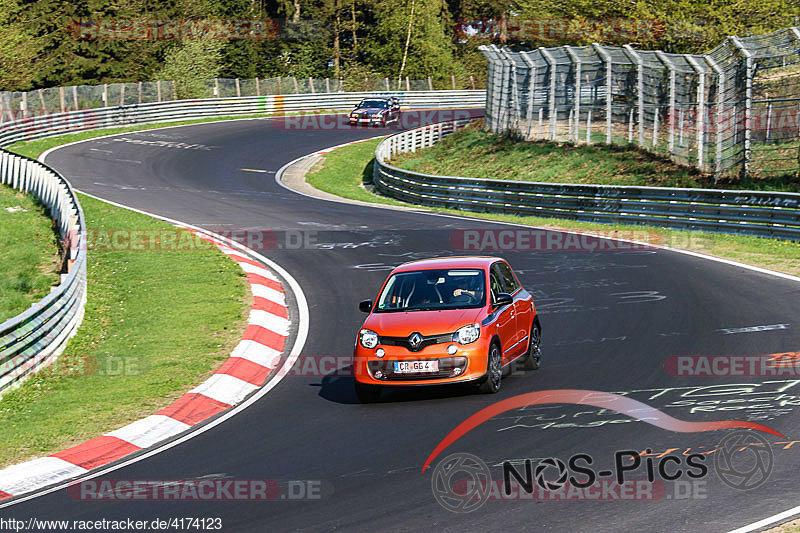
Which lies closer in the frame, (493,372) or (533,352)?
(493,372)

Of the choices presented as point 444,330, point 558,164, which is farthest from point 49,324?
point 558,164

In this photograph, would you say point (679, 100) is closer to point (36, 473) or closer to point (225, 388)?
point (225, 388)

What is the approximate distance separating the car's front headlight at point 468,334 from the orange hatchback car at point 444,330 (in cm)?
1

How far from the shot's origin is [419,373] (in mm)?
11016

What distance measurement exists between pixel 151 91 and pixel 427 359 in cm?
5281

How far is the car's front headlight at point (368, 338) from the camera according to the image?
11.3m

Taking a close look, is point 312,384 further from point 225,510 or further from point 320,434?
point 225,510

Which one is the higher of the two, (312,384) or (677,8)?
(677,8)

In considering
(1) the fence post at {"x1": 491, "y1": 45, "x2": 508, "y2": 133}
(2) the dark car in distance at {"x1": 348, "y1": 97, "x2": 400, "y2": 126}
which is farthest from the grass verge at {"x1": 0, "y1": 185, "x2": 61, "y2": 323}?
(2) the dark car in distance at {"x1": 348, "y1": 97, "x2": 400, "y2": 126}

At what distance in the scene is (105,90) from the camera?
2238 inches

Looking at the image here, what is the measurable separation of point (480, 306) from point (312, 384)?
7.75ft

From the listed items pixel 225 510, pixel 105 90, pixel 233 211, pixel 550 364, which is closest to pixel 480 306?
pixel 550 364

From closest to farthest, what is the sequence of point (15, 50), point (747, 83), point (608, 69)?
1. point (747, 83)
2. point (608, 69)
3. point (15, 50)

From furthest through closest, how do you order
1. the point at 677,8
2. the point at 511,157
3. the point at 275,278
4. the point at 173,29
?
the point at 173,29, the point at 677,8, the point at 511,157, the point at 275,278
